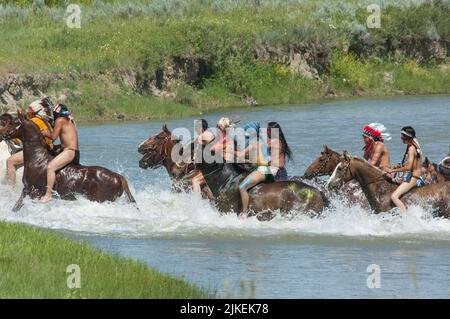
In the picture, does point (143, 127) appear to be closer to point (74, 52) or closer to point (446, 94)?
point (74, 52)

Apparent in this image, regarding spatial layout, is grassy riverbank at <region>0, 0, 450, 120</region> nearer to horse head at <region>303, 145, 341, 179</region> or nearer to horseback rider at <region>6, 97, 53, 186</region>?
horseback rider at <region>6, 97, 53, 186</region>

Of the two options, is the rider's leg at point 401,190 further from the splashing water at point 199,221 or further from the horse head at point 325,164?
the horse head at point 325,164

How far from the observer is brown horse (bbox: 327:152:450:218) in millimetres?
19906

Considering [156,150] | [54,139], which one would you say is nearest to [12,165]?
[54,139]

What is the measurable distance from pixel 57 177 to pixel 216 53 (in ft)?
84.3

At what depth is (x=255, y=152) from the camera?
20.6 metres

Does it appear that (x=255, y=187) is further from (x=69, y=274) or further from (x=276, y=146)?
(x=69, y=274)

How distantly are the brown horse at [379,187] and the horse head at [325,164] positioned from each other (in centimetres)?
166

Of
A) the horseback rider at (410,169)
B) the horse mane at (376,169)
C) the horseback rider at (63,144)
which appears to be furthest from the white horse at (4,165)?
the horseback rider at (410,169)

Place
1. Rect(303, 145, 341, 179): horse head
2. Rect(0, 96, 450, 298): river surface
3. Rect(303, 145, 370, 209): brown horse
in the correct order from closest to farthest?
Rect(0, 96, 450, 298): river surface → Rect(303, 145, 370, 209): brown horse → Rect(303, 145, 341, 179): horse head

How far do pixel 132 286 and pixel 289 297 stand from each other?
6.19 feet

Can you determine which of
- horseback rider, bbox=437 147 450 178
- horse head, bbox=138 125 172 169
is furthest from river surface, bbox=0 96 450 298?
horseback rider, bbox=437 147 450 178

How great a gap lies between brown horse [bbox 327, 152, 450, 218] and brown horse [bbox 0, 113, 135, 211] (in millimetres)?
3570

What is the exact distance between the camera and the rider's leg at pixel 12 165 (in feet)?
72.5
